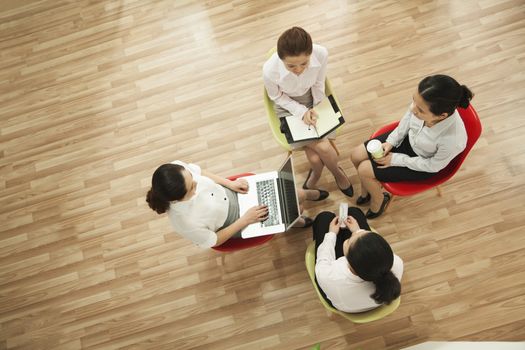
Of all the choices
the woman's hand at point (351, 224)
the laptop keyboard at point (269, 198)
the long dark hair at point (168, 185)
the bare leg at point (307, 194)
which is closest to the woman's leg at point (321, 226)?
the woman's hand at point (351, 224)

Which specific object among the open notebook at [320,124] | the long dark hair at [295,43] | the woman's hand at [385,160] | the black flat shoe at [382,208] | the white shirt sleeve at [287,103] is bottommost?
the black flat shoe at [382,208]

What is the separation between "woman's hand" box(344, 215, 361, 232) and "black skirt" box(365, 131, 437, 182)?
0.39 metres

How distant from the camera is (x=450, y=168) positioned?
8.72 feet

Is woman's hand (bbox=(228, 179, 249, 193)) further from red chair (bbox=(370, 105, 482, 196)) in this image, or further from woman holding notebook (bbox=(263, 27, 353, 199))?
red chair (bbox=(370, 105, 482, 196))

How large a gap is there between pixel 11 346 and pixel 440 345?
A: 325cm

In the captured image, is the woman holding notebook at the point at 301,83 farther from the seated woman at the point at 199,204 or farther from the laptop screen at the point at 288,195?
the seated woman at the point at 199,204

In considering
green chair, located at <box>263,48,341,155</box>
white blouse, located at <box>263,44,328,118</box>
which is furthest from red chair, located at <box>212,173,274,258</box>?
white blouse, located at <box>263,44,328,118</box>

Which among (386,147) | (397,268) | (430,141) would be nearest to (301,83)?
(386,147)

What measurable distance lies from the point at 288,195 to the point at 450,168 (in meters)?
1.05

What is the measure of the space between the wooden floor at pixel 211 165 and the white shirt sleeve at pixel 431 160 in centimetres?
70

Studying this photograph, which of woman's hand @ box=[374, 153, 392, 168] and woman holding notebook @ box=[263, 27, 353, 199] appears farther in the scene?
woman's hand @ box=[374, 153, 392, 168]

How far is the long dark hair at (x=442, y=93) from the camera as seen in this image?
2199 millimetres

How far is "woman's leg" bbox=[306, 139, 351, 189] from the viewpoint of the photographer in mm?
3021

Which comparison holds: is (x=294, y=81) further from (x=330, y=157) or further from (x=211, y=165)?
(x=211, y=165)
